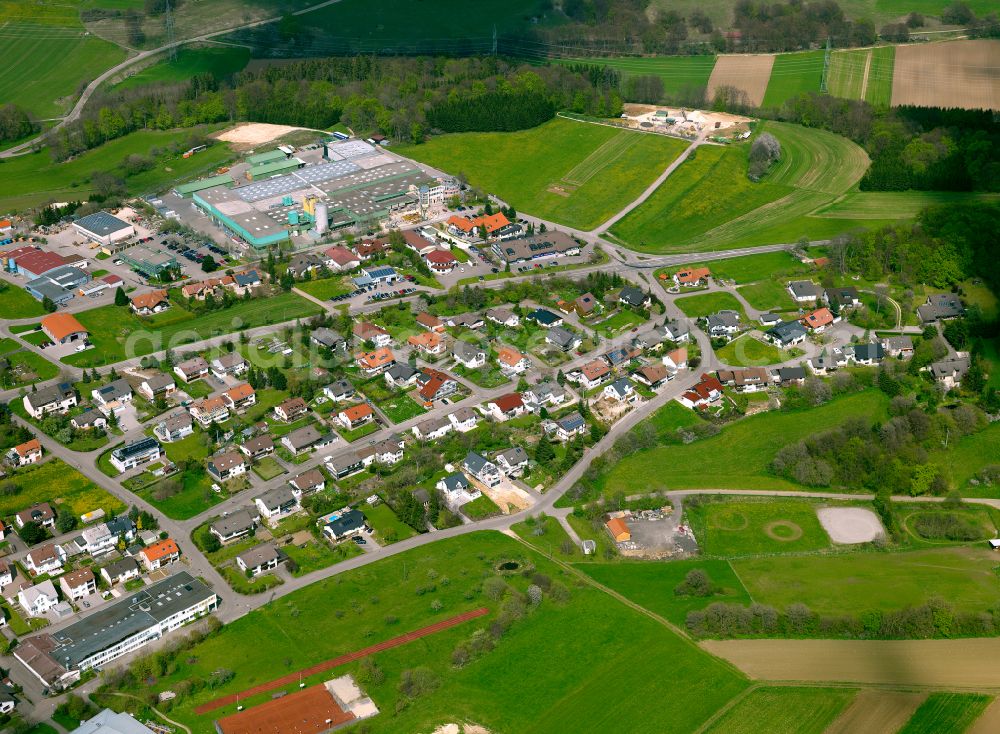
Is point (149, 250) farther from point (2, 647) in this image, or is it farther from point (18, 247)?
point (2, 647)

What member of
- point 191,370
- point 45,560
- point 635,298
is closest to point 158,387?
point 191,370

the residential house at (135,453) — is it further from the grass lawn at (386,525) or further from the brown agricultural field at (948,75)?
the brown agricultural field at (948,75)

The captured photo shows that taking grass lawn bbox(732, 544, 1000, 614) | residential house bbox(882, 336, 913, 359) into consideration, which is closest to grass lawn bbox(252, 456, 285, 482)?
grass lawn bbox(732, 544, 1000, 614)

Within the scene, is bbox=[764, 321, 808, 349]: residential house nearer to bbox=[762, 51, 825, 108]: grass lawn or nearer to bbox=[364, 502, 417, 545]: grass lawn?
bbox=[364, 502, 417, 545]: grass lawn

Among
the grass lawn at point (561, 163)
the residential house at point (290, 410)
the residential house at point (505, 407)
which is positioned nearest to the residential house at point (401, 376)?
the residential house at point (505, 407)

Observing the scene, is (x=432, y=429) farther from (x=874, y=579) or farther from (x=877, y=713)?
(x=877, y=713)

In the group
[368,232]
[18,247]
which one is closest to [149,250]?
[18,247]

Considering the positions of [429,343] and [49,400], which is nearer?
[49,400]
